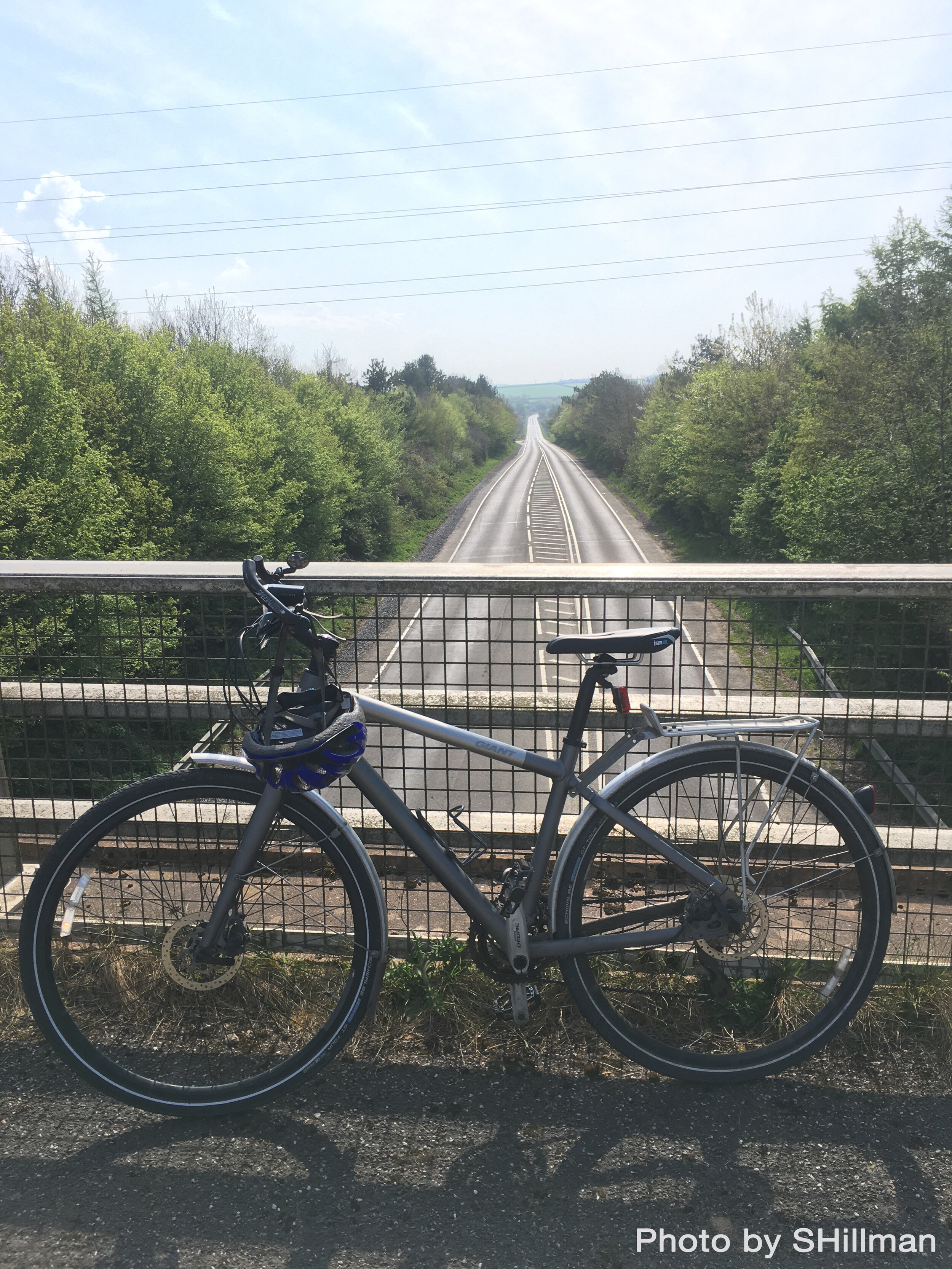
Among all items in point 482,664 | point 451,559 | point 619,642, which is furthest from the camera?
point 451,559

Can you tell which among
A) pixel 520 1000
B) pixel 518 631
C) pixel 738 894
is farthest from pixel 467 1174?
pixel 518 631

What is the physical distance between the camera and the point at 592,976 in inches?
109

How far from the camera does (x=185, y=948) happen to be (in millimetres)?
2719

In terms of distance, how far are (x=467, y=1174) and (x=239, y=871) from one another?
40.0 inches

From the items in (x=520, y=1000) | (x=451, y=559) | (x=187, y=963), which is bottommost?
(x=451, y=559)

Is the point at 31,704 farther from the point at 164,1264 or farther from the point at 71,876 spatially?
the point at 164,1264

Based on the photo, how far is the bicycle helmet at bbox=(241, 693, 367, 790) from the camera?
250cm

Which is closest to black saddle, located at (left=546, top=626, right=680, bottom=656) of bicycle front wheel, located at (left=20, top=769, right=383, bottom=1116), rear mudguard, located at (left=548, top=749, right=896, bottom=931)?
rear mudguard, located at (left=548, top=749, right=896, bottom=931)

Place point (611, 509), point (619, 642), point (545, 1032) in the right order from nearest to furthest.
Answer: point (619, 642)
point (545, 1032)
point (611, 509)

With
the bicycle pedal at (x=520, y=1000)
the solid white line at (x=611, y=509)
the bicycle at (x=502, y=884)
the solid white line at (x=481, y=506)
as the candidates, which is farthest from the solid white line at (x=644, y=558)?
the solid white line at (x=481, y=506)

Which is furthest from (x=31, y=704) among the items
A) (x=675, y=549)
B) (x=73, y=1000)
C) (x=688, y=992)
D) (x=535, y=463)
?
(x=535, y=463)

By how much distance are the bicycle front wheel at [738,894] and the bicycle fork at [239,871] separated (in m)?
0.85

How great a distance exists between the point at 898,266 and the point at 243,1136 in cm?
5312

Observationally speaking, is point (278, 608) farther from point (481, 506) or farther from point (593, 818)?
point (481, 506)
